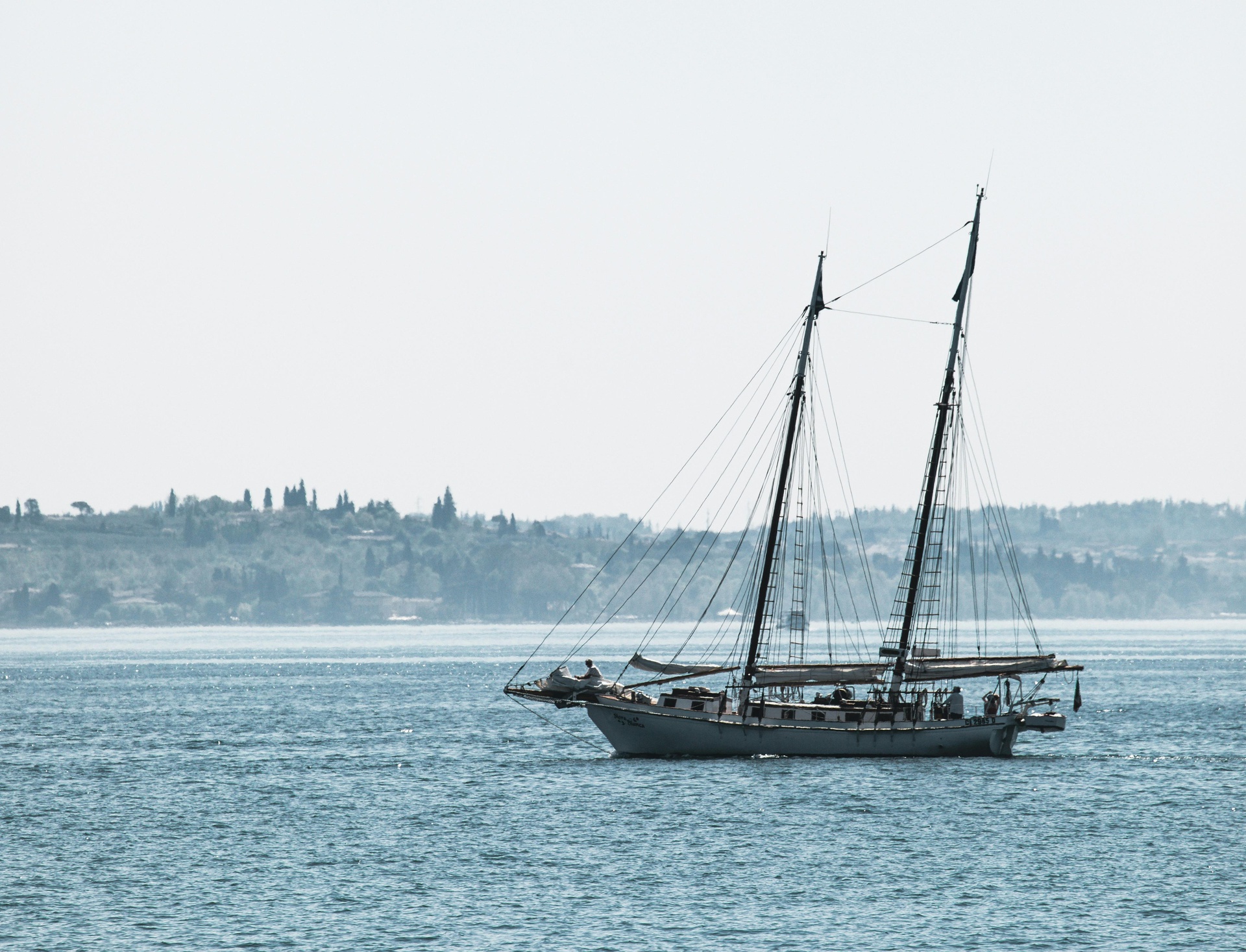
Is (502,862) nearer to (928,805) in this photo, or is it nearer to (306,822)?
(306,822)

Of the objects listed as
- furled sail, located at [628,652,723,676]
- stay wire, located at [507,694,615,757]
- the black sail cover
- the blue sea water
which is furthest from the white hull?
stay wire, located at [507,694,615,757]

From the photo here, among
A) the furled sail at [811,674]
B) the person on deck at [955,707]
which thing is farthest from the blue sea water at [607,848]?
the furled sail at [811,674]

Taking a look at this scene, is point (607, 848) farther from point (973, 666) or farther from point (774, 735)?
point (973, 666)

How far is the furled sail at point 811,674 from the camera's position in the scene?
251 feet

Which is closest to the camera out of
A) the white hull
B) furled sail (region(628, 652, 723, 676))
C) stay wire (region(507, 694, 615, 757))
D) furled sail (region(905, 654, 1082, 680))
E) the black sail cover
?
the white hull

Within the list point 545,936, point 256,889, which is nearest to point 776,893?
point 545,936

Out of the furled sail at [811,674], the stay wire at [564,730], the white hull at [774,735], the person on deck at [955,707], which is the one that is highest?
the furled sail at [811,674]

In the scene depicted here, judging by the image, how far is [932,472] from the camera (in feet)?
266

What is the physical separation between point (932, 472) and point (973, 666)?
976cm

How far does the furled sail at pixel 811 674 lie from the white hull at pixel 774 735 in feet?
6.69

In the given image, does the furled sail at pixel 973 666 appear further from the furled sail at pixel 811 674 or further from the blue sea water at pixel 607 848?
the blue sea water at pixel 607 848

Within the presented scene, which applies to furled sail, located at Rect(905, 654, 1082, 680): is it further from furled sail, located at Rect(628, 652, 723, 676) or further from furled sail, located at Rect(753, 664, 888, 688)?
furled sail, located at Rect(628, 652, 723, 676)

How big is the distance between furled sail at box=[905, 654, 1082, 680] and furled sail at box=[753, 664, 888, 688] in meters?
1.62

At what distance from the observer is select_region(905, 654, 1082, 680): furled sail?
77688 mm
